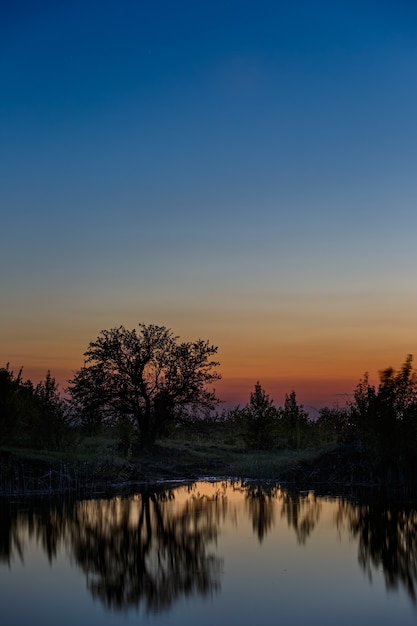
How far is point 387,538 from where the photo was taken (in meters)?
21.3

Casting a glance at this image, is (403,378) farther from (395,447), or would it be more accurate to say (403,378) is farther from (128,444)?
(128,444)

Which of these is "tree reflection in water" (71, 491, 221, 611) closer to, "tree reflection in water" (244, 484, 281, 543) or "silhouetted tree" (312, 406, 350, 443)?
"tree reflection in water" (244, 484, 281, 543)

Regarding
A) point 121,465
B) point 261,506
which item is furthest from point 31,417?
point 261,506

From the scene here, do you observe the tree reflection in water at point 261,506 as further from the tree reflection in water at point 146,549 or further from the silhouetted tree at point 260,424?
the silhouetted tree at point 260,424

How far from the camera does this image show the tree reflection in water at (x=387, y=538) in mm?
16797

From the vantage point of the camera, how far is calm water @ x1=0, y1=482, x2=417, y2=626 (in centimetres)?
1373

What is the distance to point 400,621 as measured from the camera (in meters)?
12.7

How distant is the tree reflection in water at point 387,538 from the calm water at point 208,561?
0.13ft

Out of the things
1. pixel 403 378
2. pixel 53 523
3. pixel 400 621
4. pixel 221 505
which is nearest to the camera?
pixel 400 621

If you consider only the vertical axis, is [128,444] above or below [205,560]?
above

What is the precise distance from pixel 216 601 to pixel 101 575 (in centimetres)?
413

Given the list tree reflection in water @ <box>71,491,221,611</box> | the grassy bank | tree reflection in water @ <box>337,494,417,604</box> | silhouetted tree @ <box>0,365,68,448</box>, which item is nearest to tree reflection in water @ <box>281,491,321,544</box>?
tree reflection in water @ <box>337,494,417,604</box>

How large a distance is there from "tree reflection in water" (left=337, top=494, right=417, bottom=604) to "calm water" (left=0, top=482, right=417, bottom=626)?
0.13ft

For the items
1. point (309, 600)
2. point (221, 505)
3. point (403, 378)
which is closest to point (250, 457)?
point (403, 378)
